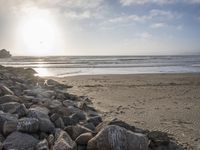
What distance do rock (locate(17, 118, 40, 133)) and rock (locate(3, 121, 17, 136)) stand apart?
0.10 metres

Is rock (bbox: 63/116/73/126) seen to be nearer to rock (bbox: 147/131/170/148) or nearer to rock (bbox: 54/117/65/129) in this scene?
rock (bbox: 54/117/65/129)

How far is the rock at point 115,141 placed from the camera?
512 centimetres

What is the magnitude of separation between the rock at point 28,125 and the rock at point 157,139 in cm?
250

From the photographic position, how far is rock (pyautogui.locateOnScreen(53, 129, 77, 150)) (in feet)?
16.2

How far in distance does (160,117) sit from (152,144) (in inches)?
121

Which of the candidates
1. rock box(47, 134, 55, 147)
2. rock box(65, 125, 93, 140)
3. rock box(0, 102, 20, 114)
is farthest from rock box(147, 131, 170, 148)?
rock box(0, 102, 20, 114)

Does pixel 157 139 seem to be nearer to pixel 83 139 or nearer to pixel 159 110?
pixel 83 139

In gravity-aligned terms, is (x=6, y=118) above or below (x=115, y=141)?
above

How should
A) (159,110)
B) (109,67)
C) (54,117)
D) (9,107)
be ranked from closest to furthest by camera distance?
(54,117), (9,107), (159,110), (109,67)

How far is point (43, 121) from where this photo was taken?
19.5 ft

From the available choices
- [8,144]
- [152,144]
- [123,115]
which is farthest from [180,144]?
[8,144]

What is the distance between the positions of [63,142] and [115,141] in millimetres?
969

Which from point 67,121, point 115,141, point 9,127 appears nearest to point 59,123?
point 67,121

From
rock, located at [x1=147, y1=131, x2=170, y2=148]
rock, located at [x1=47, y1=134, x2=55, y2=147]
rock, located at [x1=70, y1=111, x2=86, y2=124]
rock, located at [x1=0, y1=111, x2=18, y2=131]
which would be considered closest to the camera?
rock, located at [x1=47, y1=134, x2=55, y2=147]
